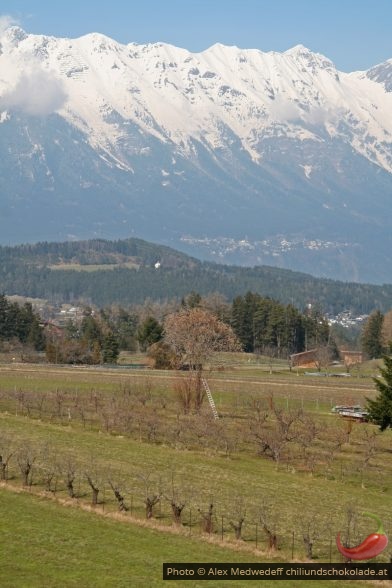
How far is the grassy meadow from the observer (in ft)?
99.3

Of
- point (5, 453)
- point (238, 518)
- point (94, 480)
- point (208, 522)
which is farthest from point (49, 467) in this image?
point (208, 522)

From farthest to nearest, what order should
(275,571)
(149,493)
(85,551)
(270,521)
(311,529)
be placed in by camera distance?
(149,493)
(270,521)
(311,529)
(85,551)
(275,571)

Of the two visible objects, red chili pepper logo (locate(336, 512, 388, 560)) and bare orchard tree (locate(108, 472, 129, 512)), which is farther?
bare orchard tree (locate(108, 472, 129, 512))

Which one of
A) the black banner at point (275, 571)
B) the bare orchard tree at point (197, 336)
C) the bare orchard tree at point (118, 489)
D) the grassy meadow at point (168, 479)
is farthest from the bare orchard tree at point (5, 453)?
the bare orchard tree at point (197, 336)

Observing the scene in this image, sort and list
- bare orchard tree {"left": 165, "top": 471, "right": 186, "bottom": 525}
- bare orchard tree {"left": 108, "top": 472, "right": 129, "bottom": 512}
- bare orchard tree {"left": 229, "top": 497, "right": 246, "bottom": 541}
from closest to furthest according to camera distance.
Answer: bare orchard tree {"left": 229, "top": 497, "right": 246, "bottom": 541}, bare orchard tree {"left": 165, "top": 471, "right": 186, "bottom": 525}, bare orchard tree {"left": 108, "top": 472, "right": 129, "bottom": 512}

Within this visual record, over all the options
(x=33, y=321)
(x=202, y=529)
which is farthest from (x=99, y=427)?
(x=33, y=321)

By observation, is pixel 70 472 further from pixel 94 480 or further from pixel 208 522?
pixel 208 522

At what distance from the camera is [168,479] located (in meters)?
41.8

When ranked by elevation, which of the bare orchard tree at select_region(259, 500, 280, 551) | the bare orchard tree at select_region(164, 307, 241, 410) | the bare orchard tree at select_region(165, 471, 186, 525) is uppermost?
the bare orchard tree at select_region(164, 307, 241, 410)

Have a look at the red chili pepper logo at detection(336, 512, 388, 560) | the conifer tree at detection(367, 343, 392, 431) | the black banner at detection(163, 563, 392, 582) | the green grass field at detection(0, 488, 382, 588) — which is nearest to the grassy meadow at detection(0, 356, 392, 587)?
the green grass field at detection(0, 488, 382, 588)

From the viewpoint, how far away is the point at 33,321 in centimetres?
13675

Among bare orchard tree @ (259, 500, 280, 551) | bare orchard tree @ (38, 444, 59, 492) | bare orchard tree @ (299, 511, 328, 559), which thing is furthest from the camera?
bare orchard tree @ (38, 444, 59, 492)

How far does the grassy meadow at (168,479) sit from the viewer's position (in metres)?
30.3

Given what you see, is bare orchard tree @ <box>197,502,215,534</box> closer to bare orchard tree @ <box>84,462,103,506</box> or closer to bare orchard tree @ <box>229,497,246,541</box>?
bare orchard tree @ <box>229,497,246,541</box>
